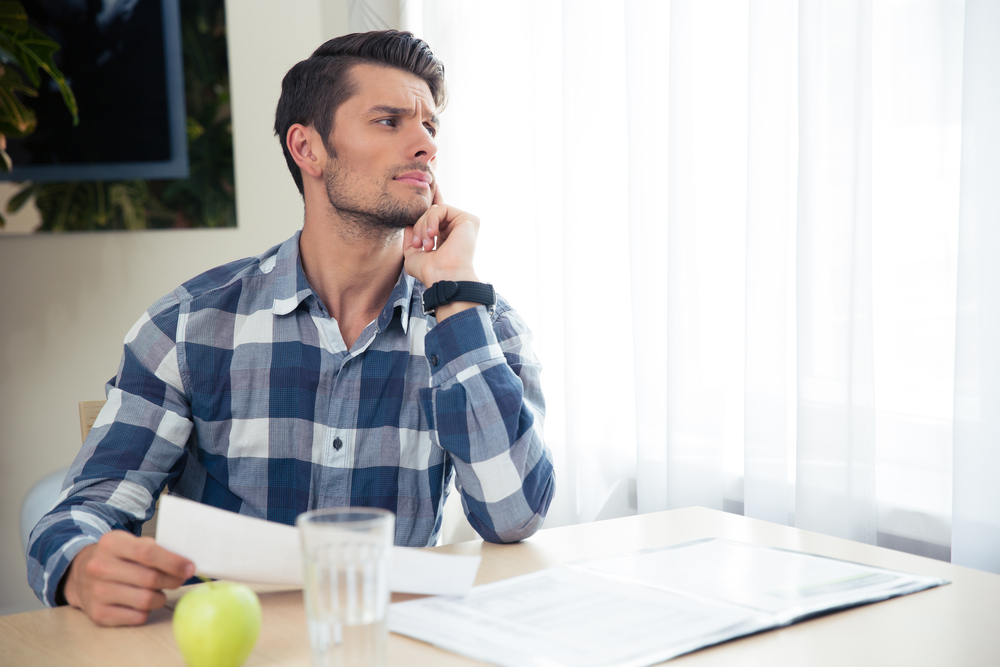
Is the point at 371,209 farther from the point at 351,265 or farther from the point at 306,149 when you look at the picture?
the point at 306,149

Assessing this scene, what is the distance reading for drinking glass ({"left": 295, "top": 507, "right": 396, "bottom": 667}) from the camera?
0.51 meters

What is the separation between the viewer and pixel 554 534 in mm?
957

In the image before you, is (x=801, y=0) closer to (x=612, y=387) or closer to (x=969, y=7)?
(x=969, y=7)

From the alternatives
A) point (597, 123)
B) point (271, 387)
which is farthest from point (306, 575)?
point (597, 123)

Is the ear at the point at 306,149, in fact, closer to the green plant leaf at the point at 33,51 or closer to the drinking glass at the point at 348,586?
the green plant leaf at the point at 33,51

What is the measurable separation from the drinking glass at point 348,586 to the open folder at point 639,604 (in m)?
0.10

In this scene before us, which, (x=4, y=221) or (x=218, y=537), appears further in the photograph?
(x=4, y=221)

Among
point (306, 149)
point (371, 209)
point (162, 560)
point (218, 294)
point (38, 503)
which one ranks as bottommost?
point (38, 503)

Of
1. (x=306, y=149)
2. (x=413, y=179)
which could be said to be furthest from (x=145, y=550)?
(x=306, y=149)

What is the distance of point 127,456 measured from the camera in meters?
1.01

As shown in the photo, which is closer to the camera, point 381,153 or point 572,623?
point 572,623

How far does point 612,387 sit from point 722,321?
1.16 feet

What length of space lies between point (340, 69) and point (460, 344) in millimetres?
621

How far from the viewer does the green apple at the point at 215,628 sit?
582mm
